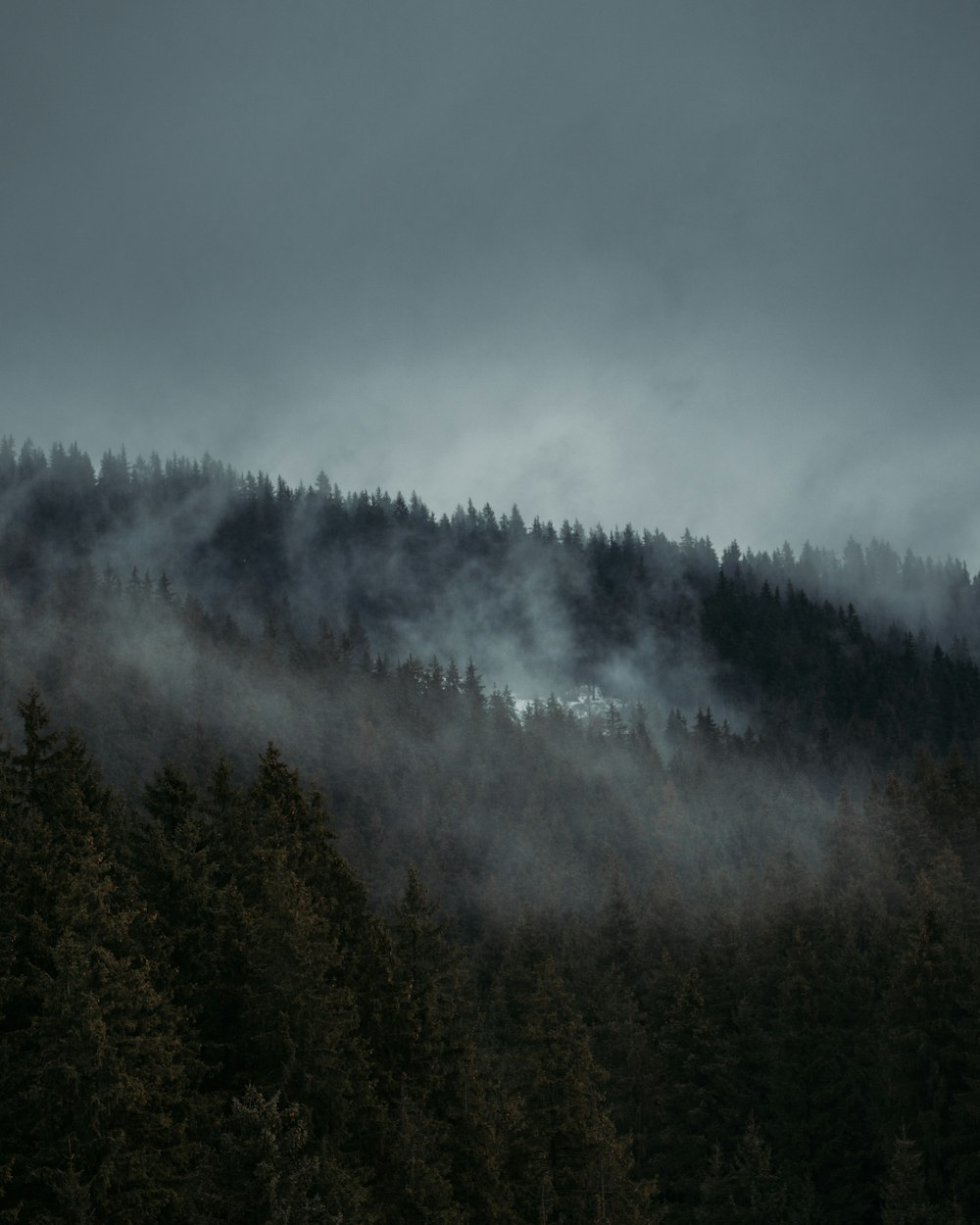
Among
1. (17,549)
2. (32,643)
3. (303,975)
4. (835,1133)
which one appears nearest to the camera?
(303,975)

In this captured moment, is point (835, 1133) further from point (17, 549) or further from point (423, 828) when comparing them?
point (17, 549)

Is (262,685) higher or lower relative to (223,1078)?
higher

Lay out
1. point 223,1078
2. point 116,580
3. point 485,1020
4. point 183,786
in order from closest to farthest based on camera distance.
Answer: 1. point 223,1078
2. point 183,786
3. point 485,1020
4. point 116,580

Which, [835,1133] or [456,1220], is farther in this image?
[835,1133]

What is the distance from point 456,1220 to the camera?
27359 mm

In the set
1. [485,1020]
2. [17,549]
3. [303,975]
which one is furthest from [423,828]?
[17,549]

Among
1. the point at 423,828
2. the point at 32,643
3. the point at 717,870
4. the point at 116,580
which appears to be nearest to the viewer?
the point at 717,870

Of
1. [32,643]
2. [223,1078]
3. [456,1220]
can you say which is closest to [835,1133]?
[456,1220]

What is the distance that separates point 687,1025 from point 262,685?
309ft

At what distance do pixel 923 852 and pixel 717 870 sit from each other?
20099 mm

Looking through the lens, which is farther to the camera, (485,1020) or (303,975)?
(485,1020)

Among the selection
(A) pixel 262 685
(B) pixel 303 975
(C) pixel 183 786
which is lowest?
(B) pixel 303 975

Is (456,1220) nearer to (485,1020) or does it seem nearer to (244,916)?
(244,916)

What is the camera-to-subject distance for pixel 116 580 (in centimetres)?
16438
